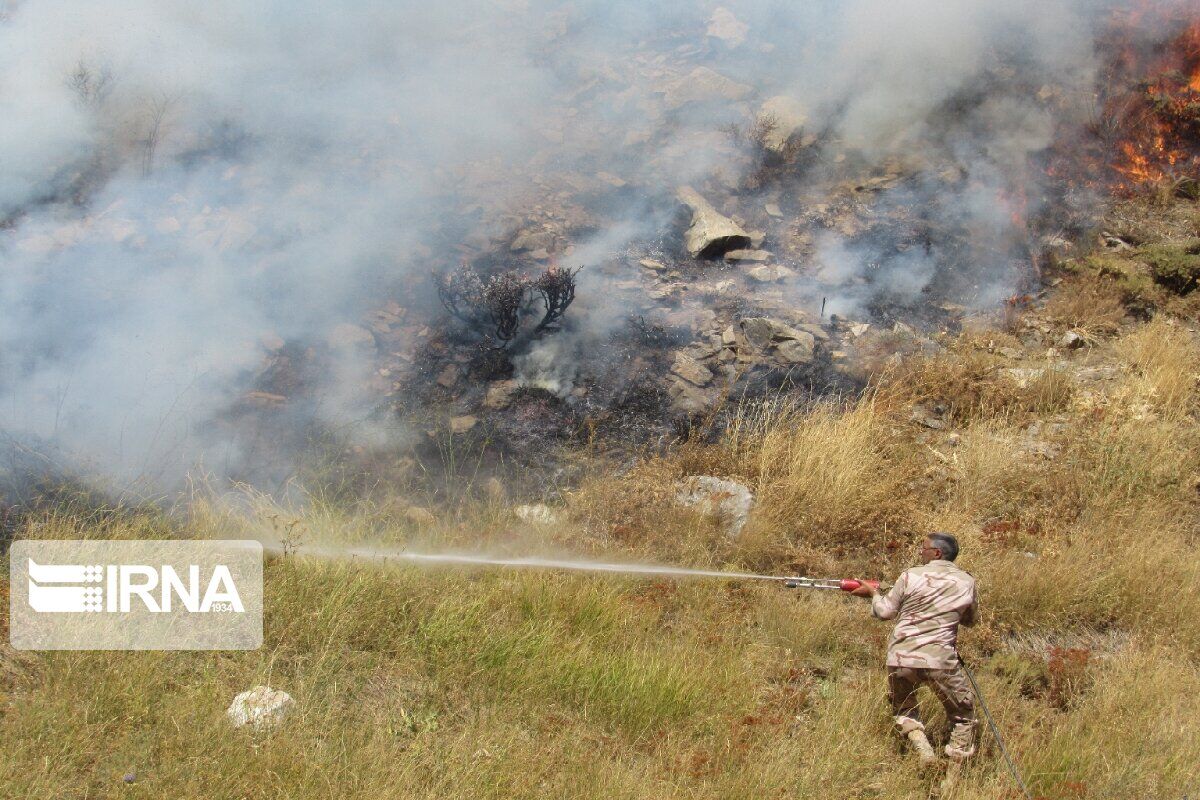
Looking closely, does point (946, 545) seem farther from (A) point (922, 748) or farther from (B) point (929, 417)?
(B) point (929, 417)

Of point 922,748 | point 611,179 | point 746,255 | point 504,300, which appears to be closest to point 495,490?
point 504,300

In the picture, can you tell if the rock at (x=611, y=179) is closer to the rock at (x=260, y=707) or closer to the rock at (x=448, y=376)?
the rock at (x=448, y=376)

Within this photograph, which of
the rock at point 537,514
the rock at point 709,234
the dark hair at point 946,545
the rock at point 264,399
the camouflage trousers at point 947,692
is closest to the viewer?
the camouflage trousers at point 947,692

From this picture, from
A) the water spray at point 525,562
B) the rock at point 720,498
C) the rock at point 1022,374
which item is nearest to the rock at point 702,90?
the rock at point 1022,374

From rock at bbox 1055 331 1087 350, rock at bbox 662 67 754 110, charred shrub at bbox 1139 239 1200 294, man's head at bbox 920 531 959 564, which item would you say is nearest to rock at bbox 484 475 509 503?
man's head at bbox 920 531 959 564

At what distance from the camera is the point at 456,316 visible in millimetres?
6164

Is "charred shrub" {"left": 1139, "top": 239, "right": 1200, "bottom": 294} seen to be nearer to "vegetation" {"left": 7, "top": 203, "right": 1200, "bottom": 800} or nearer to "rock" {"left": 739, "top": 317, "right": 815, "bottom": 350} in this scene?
"vegetation" {"left": 7, "top": 203, "right": 1200, "bottom": 800}

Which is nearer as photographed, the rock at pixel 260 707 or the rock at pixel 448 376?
the rock at pixel 260 707

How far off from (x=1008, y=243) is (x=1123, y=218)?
1498 millimetres

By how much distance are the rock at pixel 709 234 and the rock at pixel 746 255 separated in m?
0.06

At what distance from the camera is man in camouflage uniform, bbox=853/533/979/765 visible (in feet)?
10.8

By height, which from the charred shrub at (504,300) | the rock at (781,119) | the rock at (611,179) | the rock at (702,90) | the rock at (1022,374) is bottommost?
the rock at (1022,374)

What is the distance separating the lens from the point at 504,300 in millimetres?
6004

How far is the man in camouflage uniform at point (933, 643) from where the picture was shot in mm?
3305
